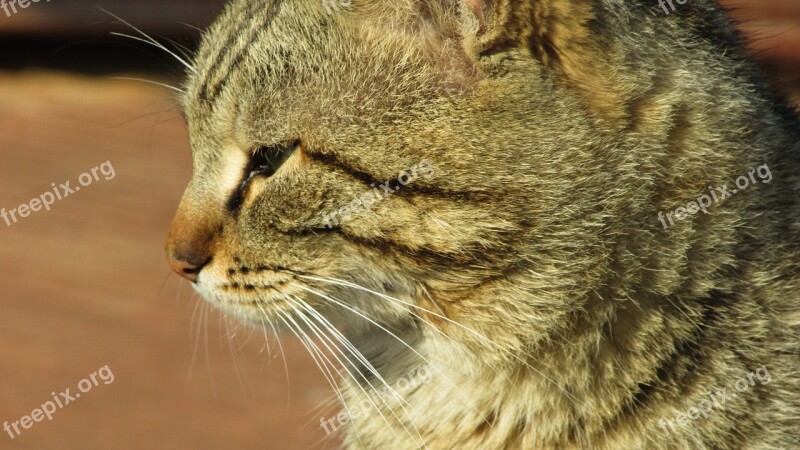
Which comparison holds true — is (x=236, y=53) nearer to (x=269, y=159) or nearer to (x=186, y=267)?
(x=269, y=159)

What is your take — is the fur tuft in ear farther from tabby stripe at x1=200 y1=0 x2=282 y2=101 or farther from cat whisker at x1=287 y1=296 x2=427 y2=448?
cat whisker at x1=287 y1=296 x2=427 y2=448

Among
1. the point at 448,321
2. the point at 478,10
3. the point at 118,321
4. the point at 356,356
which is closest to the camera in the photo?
the point at 478,10

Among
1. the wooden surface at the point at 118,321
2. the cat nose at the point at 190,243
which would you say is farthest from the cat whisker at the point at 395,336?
the wooden surface at the point at 118,321

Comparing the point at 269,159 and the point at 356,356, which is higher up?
the point at 269,159

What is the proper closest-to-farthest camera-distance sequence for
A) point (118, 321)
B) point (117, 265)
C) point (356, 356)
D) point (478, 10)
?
→ point (478, 10), point (356, 356), point (118, 321), point (117, 265)

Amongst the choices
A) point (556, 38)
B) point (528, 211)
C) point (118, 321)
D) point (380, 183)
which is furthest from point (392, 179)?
point (118, 321)

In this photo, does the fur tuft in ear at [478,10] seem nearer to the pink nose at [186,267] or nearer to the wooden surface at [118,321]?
the pink nose at [186,267]

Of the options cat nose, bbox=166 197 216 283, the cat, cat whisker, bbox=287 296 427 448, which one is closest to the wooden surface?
cat whisker, bbox=287 296 427 448
